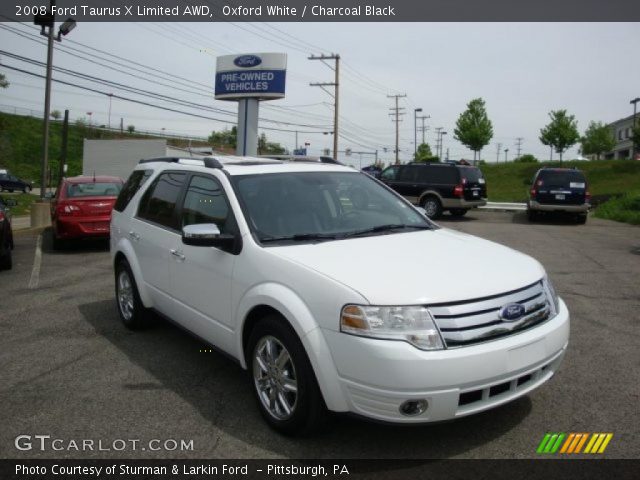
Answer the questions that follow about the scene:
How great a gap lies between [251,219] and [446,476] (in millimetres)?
2088

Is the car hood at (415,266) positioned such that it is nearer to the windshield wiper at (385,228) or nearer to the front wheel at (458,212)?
the windshield wiper at (385,228)

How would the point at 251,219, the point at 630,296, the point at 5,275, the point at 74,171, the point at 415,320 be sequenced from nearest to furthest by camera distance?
the point at 415,320 < the point at 251,219 < the point at 630,296 < the point at 5,275 < the point at 74,171

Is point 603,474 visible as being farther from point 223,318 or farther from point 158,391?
point 158,391

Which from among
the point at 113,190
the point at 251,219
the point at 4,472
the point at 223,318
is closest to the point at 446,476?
the point at 223,318

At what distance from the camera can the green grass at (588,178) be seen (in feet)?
136

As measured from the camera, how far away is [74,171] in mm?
73500

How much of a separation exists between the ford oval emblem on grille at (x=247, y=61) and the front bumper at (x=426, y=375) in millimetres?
29242

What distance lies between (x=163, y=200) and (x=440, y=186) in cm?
1546

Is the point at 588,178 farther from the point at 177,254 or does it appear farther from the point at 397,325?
the point at 397,325

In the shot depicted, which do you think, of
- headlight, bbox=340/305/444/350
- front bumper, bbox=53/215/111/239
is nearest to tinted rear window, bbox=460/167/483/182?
front bumper, bbox=53/215/111/239

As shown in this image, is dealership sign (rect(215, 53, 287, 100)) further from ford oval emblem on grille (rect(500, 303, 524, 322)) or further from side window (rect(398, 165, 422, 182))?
ford oval emblem on grille (rect(500, 303, 524, 322))

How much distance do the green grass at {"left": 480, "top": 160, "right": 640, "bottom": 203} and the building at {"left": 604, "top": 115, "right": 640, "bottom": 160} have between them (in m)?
42.7

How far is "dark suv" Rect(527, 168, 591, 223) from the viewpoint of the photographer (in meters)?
18.4

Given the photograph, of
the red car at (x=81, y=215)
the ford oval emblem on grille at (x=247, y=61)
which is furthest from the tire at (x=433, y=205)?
the ford oval emblem on grille at (x=247, y=61)
